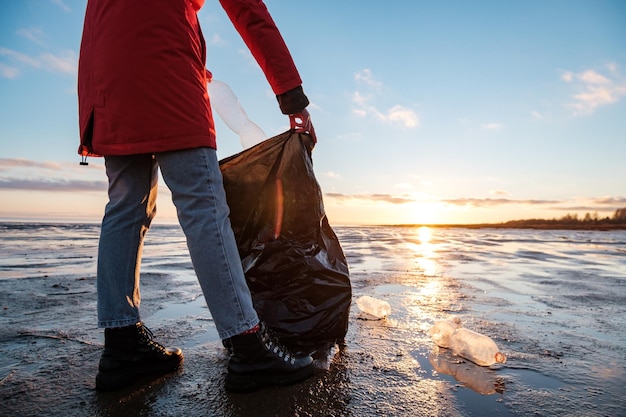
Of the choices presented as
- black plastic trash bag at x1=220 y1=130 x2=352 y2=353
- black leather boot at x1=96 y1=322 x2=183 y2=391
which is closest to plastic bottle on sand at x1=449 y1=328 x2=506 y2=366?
black plastic trash bag at x1=220 y1=130 x2=352 y2=353

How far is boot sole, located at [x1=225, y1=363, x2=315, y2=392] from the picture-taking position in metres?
1.23

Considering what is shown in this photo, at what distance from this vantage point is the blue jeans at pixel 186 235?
1.28m

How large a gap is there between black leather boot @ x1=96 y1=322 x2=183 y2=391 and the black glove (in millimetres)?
1077

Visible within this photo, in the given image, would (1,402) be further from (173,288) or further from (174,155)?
(173,288)

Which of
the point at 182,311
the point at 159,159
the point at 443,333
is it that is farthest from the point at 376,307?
the point at 159,159

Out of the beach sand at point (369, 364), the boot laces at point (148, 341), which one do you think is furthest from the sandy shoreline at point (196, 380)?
the boot laces at point (148, 341)

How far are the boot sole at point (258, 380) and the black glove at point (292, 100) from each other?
1053 mm

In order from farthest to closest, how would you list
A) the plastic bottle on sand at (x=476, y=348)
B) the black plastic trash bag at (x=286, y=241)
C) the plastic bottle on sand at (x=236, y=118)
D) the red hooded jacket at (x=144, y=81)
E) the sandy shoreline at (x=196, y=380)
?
the plastic bottle on sand at (x=236, y=118) → the black plastic trash bag at (x=286, y=241) → the plastic bottle on sand at (x=476, y=348) → the red hooded jacket at (x=144, y=81) → the sandy shoreline at (x=196, y=380)

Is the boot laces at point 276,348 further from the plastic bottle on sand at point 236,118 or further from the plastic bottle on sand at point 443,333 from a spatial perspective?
the plastic bottle on sand at point 236,118

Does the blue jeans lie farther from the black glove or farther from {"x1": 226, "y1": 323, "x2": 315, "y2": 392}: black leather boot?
the black glove

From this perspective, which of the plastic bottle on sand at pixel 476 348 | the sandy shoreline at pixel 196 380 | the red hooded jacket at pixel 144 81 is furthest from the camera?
the plastic bottle on sand at pixel 476 348

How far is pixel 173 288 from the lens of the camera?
3.09 meters

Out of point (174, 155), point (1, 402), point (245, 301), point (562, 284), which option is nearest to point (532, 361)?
point (245, 301)

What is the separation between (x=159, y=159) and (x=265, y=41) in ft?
2.09
